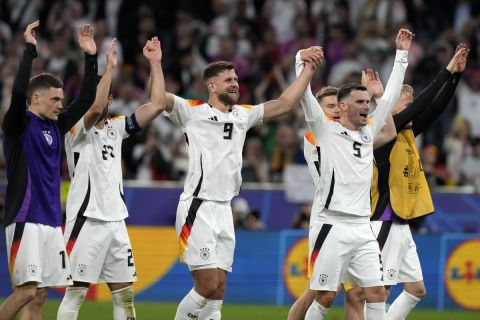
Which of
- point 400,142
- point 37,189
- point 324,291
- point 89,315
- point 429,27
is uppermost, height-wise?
point 429,27

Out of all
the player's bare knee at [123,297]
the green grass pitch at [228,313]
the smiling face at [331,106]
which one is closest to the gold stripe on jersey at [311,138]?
the smiling face at [331,106]

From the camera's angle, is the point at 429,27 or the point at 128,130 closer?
the point at 128,130

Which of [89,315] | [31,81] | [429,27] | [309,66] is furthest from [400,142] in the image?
[429,27]

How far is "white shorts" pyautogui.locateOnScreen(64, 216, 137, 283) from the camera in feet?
38.3

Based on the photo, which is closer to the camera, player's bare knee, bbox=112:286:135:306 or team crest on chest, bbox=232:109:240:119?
team crest on chest, bbox=232:109:240:119

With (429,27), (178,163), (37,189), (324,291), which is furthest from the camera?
(429,27)

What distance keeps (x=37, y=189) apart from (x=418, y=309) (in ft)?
28.2

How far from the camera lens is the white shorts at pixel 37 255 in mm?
10422

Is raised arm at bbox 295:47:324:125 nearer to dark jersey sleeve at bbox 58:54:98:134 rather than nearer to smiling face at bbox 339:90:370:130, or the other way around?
smiling face at bbox 339:90:370:130

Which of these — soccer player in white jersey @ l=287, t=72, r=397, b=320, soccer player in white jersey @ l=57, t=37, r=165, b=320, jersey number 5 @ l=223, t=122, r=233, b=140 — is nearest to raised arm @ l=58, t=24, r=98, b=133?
soccer player in white jersey @ l=57, t=37, r=165, b=320

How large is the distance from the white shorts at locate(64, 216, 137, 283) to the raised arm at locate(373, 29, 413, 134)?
2949mm

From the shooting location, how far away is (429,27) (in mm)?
→ 23453

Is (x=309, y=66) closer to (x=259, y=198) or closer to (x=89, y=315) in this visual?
(x=89, y=315)

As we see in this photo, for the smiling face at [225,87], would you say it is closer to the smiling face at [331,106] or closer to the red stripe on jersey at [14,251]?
the smiling face at [331,106]
